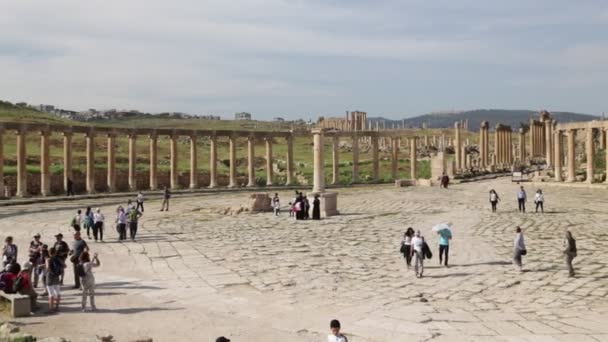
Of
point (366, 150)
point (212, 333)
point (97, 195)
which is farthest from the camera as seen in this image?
point (366, 150)

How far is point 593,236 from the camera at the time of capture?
908 inches

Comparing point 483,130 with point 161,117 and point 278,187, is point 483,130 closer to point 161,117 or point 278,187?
point 278,187

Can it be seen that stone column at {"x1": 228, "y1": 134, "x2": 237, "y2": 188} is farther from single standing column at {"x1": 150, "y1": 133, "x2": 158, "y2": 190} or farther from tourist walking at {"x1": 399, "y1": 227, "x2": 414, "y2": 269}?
tourist walking at {"x1": 399, "y1": 227, "x2": 414, "y2": 269}

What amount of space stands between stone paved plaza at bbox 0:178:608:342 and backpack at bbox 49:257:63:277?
837 millimetres

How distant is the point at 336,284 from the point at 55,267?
21.8ft

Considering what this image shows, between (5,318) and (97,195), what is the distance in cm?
3211

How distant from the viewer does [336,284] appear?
15938mm

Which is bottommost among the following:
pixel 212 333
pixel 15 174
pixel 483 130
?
pixel 212 333

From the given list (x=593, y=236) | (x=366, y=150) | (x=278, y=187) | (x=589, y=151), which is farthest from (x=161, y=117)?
(x=593, y=236)

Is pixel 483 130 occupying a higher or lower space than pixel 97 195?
higher

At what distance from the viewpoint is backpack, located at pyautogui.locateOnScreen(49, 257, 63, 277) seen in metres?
13.8

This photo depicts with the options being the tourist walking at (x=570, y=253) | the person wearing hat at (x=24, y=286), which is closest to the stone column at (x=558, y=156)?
the tourist walking at (x=570, y=253)

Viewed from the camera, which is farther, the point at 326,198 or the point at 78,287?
the point at 326,198

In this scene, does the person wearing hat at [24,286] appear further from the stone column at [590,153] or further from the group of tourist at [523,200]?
the stone column at [590,153]
